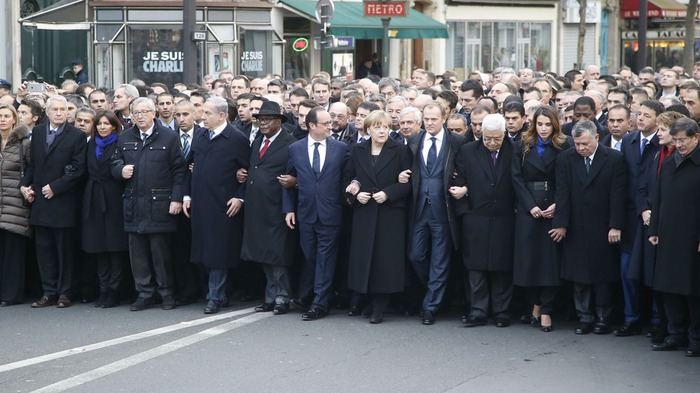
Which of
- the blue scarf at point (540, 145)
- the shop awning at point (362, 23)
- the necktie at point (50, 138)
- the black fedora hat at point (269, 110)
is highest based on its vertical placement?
the shop awning at point (362, 23)

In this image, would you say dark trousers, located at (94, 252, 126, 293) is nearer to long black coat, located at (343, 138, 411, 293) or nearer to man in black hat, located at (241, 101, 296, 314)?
man in black hat, located at (241, 101, 296, 314)

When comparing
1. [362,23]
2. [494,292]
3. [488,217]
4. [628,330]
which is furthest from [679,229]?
[362,23]

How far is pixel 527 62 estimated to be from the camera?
48281 mm

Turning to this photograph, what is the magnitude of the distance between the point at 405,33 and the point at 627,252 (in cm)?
2702

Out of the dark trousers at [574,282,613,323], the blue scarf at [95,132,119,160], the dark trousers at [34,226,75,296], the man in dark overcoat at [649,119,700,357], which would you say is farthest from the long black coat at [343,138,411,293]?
the dark trousers at [34,226,75,296]

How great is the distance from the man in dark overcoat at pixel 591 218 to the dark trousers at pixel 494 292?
598 mm

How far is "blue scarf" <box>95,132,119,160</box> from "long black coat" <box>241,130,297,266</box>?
1545 mm

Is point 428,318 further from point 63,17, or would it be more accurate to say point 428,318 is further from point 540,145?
point 63,17

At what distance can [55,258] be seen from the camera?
1280cm

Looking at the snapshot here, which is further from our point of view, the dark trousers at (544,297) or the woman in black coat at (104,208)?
the woman in black coat at (104,208)

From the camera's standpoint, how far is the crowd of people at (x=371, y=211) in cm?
1094

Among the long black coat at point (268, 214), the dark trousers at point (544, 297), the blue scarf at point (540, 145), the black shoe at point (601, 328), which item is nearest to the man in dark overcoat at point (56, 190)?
the long black coat at point (268, 214)

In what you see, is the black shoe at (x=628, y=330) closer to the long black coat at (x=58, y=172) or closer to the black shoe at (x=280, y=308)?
the black shoe at (x=280, y=308)

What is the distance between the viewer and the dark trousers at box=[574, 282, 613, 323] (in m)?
11.1
